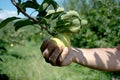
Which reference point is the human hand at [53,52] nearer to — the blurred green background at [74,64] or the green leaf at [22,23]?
the green leaf at [22,23]

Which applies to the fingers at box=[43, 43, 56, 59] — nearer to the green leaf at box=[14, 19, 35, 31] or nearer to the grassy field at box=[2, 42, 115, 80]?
the green leaf at box=[14, 19, 35, 31]

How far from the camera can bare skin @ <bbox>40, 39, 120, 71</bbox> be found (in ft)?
4.15

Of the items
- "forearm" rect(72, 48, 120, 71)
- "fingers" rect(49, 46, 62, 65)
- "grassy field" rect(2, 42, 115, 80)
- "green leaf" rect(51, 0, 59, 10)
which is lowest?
"grassy field" rect(2, 42, 115, 80)

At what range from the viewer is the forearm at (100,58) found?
5.62 ft

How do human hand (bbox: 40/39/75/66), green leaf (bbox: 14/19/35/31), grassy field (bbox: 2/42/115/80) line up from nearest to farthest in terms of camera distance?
green leaf (bbox: 14/19/35/31) → human hand (bbox: 40/39/75/66) → grassy field (bbox: 2/42/115/80)

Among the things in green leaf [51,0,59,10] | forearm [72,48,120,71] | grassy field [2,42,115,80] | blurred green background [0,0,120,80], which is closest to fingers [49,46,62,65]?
green leaf [51,0,59,10]

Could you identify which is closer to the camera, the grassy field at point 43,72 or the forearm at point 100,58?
the forearm at point 100,58

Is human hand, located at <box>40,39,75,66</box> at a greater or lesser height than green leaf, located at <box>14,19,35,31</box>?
lesser

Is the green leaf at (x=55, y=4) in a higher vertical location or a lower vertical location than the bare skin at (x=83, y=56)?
higher

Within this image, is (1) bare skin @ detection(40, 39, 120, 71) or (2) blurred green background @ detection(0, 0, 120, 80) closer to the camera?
(1) bare skin @ detection(40, 39, 120, 71)

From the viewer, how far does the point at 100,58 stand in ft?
6.15

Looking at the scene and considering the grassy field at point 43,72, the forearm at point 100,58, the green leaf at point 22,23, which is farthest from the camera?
Answer: the grassy field at point 43,72

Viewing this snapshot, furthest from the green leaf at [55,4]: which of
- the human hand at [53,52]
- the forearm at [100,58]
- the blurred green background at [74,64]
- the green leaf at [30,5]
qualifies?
the blurred green background at [74,64]

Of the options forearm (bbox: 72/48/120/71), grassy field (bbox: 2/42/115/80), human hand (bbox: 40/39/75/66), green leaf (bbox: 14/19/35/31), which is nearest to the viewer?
green leaf (bbox: 14/19/35/31)
